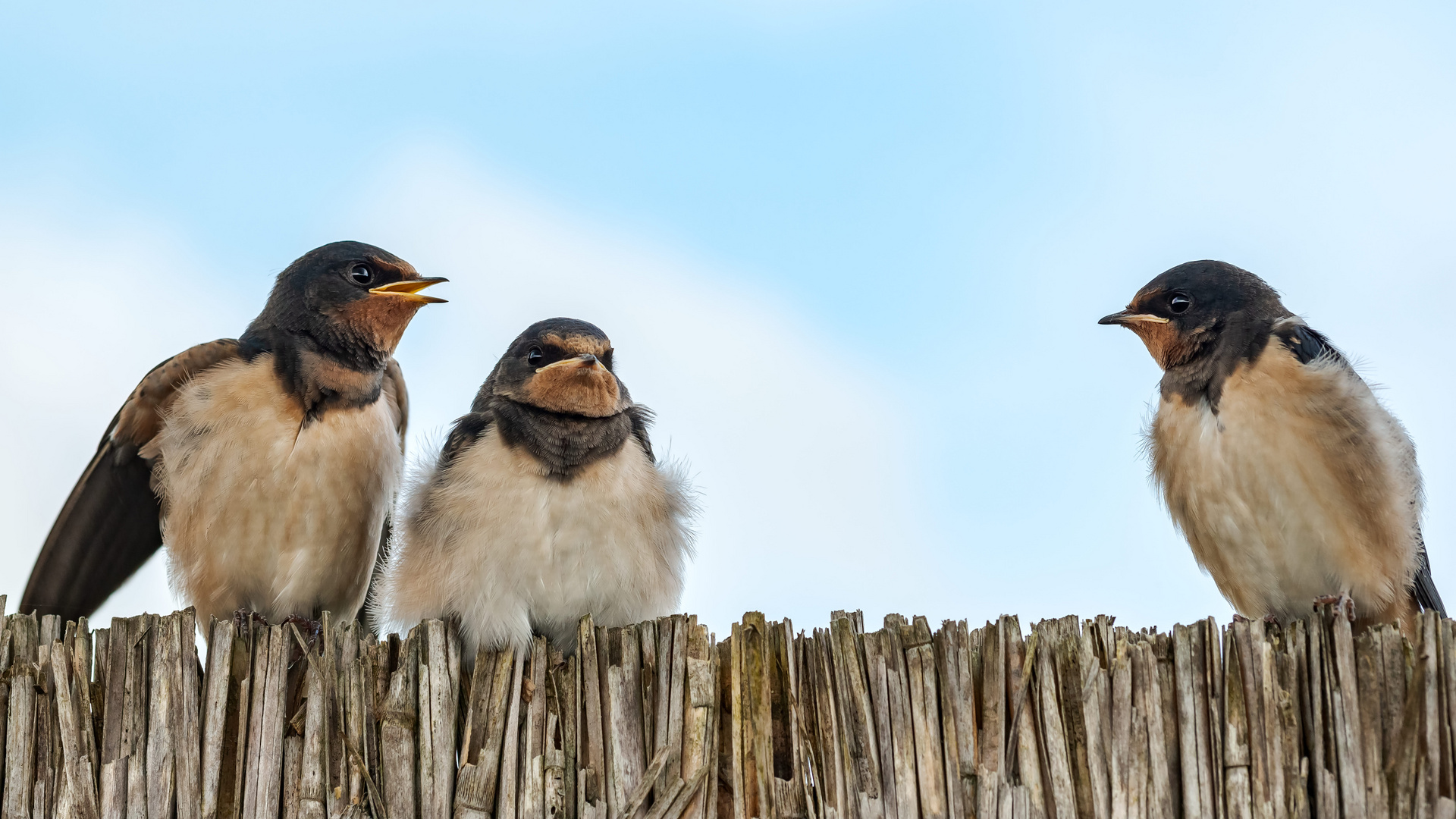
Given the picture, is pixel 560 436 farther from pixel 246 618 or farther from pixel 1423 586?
pixel 1423 586

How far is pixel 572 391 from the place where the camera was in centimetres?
417

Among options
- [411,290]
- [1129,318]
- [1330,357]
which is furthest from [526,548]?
[1330,357]

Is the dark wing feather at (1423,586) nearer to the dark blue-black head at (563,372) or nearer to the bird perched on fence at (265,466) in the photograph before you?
the dark blue-black head at (563,372)

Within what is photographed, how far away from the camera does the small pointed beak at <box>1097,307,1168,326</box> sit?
14.9 feet

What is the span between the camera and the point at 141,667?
371cm

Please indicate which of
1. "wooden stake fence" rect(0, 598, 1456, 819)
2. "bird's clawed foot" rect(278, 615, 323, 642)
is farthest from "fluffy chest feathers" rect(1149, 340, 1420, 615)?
"bird's clawed foot" rect(278, 615, 323, 642)

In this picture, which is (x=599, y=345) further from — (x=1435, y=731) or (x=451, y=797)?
(x=1435, y=731)

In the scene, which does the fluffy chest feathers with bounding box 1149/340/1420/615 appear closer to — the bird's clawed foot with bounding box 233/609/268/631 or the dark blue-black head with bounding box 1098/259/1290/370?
the dark blue-black head with bounding box 1098/259/1290/370

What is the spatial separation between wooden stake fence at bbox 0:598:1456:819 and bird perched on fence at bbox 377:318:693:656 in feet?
0.91

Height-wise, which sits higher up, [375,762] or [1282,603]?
[1282,603]

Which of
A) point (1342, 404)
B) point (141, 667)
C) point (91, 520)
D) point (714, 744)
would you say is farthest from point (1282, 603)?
point (91, 520)

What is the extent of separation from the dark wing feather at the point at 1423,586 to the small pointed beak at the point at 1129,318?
112 centimetres

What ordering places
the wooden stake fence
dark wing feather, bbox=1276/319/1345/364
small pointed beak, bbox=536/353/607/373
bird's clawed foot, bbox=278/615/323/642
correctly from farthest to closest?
dark wing feather, bbox=1276/319/1345/364, bird's clawed foot, bbox=278/615/323/642, small pointed beak, bbox=536/353/607/373, the wooden stake fence

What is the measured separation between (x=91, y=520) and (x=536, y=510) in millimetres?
1719
